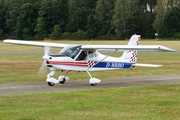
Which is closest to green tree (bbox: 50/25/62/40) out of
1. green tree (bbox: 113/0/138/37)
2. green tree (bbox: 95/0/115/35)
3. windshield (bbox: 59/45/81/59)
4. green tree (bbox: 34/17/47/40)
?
green tree (bbox: 34/17/47/40)

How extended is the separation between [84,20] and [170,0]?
2667 centimetres

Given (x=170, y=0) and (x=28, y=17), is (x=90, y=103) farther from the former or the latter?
(x=28, y=17)

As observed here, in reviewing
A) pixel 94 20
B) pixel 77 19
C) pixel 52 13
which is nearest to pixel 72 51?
pixel 94 20

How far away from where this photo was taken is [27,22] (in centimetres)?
9144

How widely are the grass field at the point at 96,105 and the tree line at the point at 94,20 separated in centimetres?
6667

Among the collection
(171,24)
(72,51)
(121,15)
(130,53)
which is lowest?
(130,53)

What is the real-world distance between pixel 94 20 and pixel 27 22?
70.4ft

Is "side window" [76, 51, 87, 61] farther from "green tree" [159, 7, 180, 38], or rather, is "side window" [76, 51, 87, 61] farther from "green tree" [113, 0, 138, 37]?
"green tree" [113, 0, 138, 37]

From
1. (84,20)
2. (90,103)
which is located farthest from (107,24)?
(90,103)

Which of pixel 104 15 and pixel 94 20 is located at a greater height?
pixel 104 15

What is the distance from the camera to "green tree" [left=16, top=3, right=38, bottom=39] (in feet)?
297

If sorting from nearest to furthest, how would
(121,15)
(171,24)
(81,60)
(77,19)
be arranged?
(81,60), (171,24), (121,15), (77,19)

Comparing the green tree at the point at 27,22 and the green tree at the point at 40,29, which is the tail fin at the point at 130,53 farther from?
the green tree at the point at 27,22

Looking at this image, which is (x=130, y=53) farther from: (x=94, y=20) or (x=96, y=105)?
(x=94, y=20)
